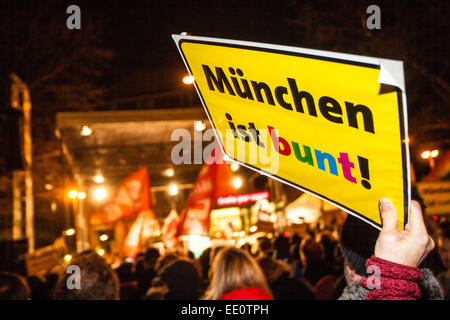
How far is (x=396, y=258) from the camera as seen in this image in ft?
4.65

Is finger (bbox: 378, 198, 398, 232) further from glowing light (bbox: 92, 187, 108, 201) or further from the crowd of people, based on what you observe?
glowing light (bbox: 92, 187, 108, 201)

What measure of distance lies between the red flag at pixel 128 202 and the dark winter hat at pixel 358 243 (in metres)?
7.97

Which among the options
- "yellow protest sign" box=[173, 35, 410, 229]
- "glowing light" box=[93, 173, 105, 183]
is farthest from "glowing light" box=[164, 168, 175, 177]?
"yellow protest sign" box=[173, 35, 410, 229]

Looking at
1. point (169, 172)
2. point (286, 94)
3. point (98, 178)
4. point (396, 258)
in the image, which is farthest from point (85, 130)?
point (396, 258)

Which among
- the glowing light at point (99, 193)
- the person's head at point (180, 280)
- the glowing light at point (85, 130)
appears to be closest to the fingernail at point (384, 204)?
the person's head at point (180, 280)

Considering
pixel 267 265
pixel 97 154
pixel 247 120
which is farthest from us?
pixel 97 154

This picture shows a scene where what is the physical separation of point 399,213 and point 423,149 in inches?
416

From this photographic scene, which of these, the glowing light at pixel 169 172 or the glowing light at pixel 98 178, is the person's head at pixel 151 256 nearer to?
the glowing light at pixel 169 172

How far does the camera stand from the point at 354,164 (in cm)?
163
